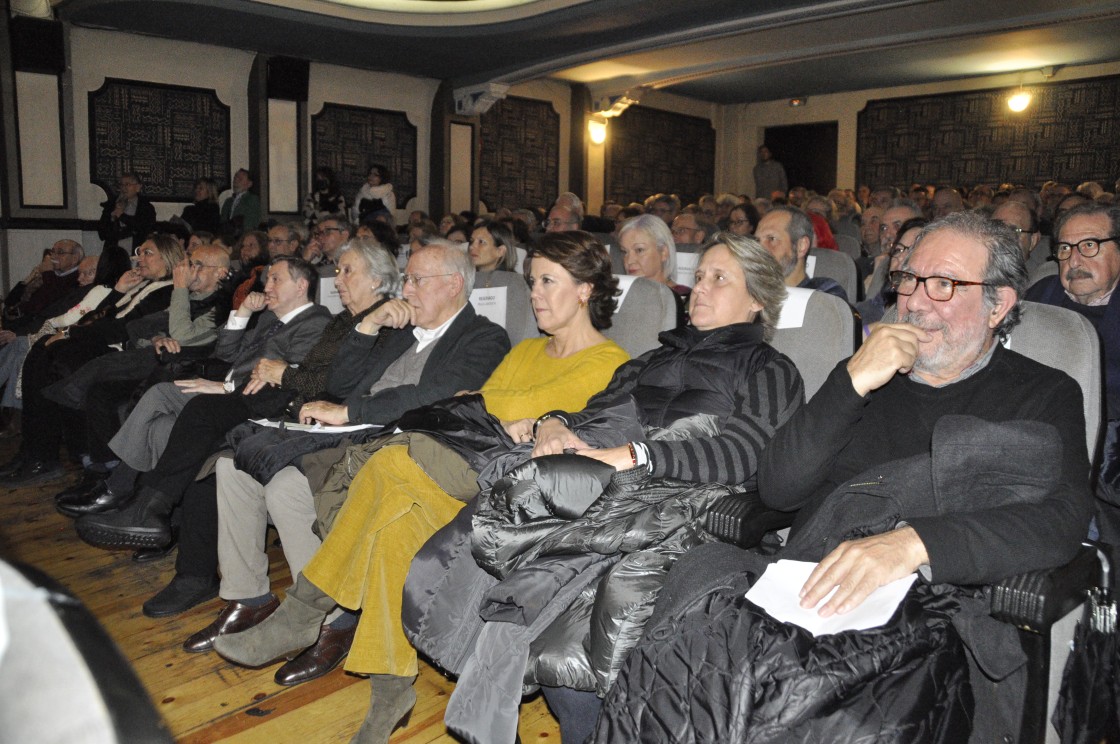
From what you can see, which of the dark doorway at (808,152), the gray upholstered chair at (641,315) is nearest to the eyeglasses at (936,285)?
the gray upholstered chair at (641,315)

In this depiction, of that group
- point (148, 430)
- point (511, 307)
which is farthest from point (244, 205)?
point (511, 307)

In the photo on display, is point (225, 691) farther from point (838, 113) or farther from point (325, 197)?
point (838, 113)

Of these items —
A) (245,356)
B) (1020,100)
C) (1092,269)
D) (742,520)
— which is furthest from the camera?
(1020,100)

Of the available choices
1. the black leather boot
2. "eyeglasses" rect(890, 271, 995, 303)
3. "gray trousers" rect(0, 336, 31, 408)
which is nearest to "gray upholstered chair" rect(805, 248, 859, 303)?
"eyeglasses" rect(890, 271, 995, 303)

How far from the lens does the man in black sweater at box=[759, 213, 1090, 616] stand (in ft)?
4.86

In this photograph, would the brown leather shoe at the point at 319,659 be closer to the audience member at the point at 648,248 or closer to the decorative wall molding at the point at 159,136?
the audience member at the point at 648,248

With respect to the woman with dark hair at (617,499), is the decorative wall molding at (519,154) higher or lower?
higher

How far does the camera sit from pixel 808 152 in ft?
42.1

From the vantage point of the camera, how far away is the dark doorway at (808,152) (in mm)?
12578

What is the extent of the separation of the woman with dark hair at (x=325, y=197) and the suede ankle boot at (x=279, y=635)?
7.02m

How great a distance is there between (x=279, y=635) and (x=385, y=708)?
43 cm

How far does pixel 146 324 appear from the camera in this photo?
3814 mm

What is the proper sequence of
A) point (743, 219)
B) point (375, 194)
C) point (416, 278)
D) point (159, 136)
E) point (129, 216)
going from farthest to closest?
point (375, 194) < point (159, 136) < point (129, 216) < point (743, 219) < point (416, 278)

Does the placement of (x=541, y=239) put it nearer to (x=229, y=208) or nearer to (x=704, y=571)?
(x=704, y=571)
